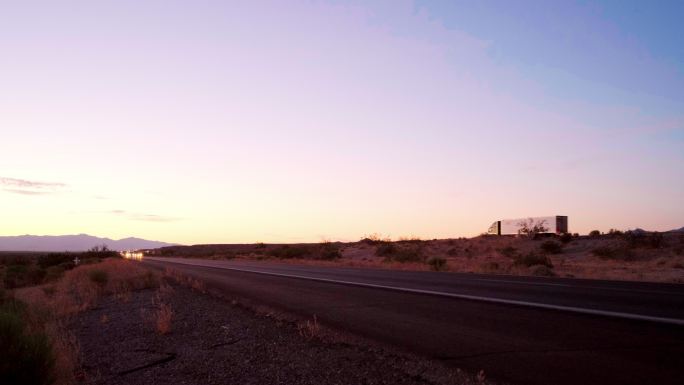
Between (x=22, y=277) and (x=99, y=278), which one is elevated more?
(x=99, y=278)

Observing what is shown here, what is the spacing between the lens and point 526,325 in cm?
1064

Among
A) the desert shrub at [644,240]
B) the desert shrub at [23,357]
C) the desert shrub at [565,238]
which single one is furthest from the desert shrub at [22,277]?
the desert shrub at [565,238]

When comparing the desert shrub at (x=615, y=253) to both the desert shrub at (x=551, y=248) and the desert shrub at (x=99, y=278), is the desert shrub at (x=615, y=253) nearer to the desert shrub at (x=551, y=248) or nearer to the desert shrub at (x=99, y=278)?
the desert shrub at (x=551, y=248)

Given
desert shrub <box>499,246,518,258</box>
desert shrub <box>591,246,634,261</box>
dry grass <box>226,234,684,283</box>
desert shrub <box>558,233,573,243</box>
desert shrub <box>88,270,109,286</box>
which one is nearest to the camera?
desert shrub <box>88,270,109,286</box>

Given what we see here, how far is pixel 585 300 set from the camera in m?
14.3

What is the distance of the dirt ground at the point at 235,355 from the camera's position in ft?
25.3

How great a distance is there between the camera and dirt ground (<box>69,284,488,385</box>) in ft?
25.3

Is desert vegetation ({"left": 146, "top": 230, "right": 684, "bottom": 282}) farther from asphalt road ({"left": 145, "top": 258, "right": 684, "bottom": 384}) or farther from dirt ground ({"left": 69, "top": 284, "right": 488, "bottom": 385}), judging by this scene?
dirt ground ({"left": 69, "top": 284, "right": 488, "bottom": 385})

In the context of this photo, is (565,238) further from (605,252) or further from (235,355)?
(235,355)

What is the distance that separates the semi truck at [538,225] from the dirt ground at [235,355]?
61459 mm

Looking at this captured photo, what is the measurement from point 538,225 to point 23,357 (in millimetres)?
70259

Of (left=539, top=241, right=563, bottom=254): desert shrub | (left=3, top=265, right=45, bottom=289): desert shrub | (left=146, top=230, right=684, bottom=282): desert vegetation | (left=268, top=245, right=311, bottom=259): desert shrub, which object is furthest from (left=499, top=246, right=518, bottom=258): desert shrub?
(left=3, top=265, right=45, bottom=289): desert shrub

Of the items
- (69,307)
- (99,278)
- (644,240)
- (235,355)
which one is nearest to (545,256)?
(644,240)

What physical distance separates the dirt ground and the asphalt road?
75cm
